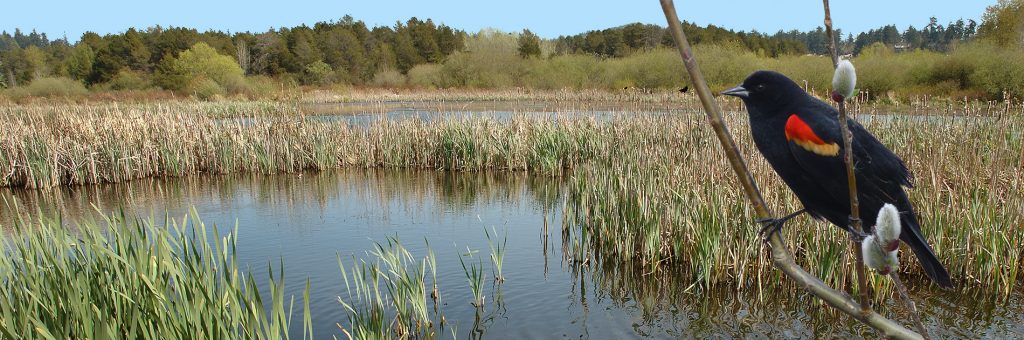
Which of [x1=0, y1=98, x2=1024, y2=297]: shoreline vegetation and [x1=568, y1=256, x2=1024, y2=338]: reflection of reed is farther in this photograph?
[x1=0, y1=98, x2=1024, y2=297]: shoreline vegetation

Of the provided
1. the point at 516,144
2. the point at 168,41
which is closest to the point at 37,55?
the point at 168,41

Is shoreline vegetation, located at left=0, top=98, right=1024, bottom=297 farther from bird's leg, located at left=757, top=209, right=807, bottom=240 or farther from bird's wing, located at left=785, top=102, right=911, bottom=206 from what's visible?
bird's leg, located at left=757, top=209, right=807, bottom=240

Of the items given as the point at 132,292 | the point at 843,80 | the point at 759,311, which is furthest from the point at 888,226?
the point at 759,311

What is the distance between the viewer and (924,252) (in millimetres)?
1182

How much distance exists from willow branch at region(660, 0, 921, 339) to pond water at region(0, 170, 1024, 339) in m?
2.39

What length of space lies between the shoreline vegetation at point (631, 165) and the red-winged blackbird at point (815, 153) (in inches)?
142

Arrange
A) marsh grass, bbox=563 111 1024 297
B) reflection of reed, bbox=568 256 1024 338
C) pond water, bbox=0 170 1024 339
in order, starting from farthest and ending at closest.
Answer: marsh grass, bbox=563 111 1024 297, pond water, bbox=0 170 1024 339, reflection of reed, bbox=568 256 1024 338

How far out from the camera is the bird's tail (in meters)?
1.14

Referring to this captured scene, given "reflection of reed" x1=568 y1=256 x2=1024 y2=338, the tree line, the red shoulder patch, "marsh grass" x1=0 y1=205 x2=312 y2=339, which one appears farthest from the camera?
the tree line

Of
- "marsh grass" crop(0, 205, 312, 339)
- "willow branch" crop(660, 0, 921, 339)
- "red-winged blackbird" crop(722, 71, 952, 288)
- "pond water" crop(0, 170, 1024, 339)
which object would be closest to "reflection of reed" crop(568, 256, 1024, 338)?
"pond water" crop(0, 170, 1024, 339)

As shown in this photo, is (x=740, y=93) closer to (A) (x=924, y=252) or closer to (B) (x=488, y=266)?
(A) (x=924, y=252)

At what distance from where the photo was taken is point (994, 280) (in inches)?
191

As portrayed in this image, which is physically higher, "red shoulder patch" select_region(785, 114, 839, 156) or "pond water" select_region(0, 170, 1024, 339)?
"red shoulder patch" select_region(785, 114, 839, 156)

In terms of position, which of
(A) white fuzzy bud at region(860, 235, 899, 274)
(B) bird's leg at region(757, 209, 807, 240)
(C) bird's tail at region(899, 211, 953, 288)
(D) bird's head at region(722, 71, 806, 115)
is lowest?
(C) bird's tail at region(899, 211, 953, 288)
